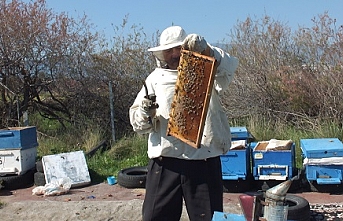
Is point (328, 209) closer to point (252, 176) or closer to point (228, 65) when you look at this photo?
point (252, 176)

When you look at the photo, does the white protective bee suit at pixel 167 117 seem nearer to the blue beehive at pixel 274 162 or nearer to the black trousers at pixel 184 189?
the black trousers at pixel 184 189

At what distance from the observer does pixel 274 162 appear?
5457 millimetres

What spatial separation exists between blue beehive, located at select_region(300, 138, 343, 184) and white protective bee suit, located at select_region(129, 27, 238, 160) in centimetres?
263

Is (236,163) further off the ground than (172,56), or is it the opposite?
(172,56)

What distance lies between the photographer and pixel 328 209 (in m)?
4.83

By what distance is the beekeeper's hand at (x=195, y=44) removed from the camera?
2661 mm

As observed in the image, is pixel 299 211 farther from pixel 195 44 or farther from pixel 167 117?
pixel 195 44

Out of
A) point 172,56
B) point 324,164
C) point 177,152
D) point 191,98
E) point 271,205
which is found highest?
point 172,56

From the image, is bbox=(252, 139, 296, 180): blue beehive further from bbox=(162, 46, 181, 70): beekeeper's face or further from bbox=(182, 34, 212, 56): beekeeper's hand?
bbox=(182, 34, 212, 56): beekeeper's hand

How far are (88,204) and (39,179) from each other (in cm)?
135

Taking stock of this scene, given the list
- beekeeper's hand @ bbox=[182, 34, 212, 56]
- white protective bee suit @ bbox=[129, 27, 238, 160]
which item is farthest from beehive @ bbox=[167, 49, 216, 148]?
white protective bee suit @ bbox=[129, 27, 238, 160]

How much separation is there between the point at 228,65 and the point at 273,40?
6.36m

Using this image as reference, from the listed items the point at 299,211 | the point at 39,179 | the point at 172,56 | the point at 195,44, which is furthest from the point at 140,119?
the point at 39,179

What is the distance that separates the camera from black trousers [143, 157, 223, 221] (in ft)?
9.55
